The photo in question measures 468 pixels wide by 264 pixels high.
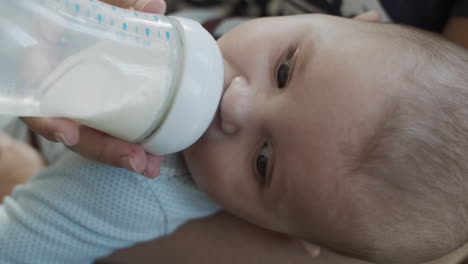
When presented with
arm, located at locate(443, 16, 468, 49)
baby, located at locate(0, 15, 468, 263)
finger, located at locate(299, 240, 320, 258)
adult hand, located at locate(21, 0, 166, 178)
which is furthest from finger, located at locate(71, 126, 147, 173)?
arm, located at locate(443, 16, 468, 49)

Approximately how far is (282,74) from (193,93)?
23 cm

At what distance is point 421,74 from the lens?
0.73 metres

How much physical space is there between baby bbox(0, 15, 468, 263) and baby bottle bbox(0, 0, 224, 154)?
0.14 meters

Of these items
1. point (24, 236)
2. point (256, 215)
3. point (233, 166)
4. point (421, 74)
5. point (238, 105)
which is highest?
point (421, 74)

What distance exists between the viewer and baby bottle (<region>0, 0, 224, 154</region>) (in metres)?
0.61

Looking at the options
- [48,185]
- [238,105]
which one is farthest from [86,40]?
[48,185]

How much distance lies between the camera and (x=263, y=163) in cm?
85

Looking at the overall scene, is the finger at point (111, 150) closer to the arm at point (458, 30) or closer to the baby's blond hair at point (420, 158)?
the baby's blond hair at point (420, 158)

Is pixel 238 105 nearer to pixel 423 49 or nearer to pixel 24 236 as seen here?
pixel 423 49

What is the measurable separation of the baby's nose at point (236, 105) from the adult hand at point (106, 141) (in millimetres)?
162

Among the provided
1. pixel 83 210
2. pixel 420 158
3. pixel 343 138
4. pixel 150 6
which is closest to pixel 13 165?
pixel 83 210

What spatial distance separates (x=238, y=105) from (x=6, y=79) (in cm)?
39

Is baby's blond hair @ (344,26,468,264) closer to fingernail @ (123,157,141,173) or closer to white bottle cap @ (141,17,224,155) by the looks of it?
white bottle cap @ (141,17,224,155)

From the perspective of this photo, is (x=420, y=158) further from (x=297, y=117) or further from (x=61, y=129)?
(x=61, y=129)
